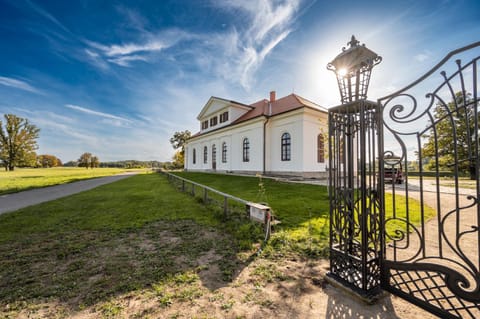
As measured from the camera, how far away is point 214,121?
84.3ft

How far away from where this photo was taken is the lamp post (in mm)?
2248

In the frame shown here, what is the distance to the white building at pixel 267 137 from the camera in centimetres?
1544

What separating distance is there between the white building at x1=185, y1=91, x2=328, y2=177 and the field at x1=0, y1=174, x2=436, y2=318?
7.59 m

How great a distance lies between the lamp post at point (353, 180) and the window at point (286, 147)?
14.0m

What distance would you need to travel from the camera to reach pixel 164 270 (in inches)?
109

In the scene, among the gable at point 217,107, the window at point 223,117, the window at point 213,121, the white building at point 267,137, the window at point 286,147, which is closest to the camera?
the white building at point 267,137

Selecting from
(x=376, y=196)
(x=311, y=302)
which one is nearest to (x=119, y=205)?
(x=311, y=302)

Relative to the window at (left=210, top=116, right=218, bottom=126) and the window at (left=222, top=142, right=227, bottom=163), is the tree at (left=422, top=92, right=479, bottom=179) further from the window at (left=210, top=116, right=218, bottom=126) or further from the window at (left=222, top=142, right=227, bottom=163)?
the window at (left=210, top=116, right=218, bottom=126)

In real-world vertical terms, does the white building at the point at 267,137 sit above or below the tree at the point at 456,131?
above

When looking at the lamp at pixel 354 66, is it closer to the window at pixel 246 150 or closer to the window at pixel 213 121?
the window at pixel 246 150

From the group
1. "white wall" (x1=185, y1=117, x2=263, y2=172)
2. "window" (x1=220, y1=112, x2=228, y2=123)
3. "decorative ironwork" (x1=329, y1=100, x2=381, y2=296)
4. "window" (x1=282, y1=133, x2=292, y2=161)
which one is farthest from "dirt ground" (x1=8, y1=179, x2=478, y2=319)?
"window" (x1=220, y1=112, x2=228, y2=123)

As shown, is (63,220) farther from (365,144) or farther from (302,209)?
(365,144)

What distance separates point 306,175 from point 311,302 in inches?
546

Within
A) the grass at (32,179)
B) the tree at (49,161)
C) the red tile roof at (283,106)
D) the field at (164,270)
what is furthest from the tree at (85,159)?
the field at (164,270)
